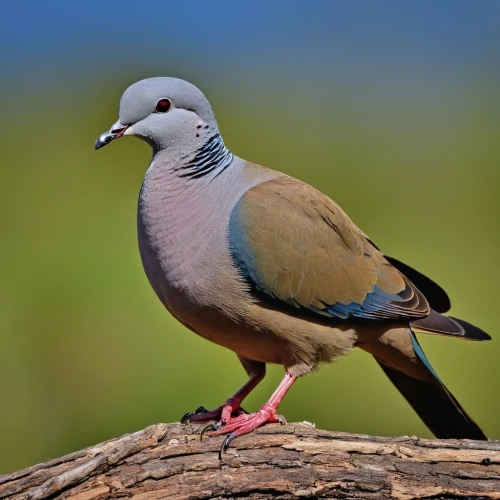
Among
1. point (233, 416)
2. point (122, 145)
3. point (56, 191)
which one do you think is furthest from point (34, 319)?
point (233, 416)

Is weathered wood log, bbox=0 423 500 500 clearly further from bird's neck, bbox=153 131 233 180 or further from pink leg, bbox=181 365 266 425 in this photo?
bird's neck, bbox=153 131 233 180

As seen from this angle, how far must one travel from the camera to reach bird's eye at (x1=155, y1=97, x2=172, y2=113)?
481cm

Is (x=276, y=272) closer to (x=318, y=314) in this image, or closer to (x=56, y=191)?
(x=318, y=314)

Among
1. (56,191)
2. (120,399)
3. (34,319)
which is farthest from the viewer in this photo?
(56,191)

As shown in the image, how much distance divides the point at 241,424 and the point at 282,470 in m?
0.36

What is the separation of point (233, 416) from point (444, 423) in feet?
4.10

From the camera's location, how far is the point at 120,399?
826cm

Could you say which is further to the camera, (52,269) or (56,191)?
(56,191)

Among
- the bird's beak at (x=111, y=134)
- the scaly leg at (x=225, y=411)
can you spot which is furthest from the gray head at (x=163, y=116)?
the scaly leg at (x=225, y=411)

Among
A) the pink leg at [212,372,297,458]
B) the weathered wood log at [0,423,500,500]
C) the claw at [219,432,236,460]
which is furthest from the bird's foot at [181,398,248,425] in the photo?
the weathered wood log at [0,423,500,500]

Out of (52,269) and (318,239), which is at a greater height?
(52,269)

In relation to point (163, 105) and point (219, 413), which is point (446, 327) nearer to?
point (219, 413)

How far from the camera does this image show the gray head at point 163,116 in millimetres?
4750

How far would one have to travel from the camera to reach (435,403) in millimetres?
5285
